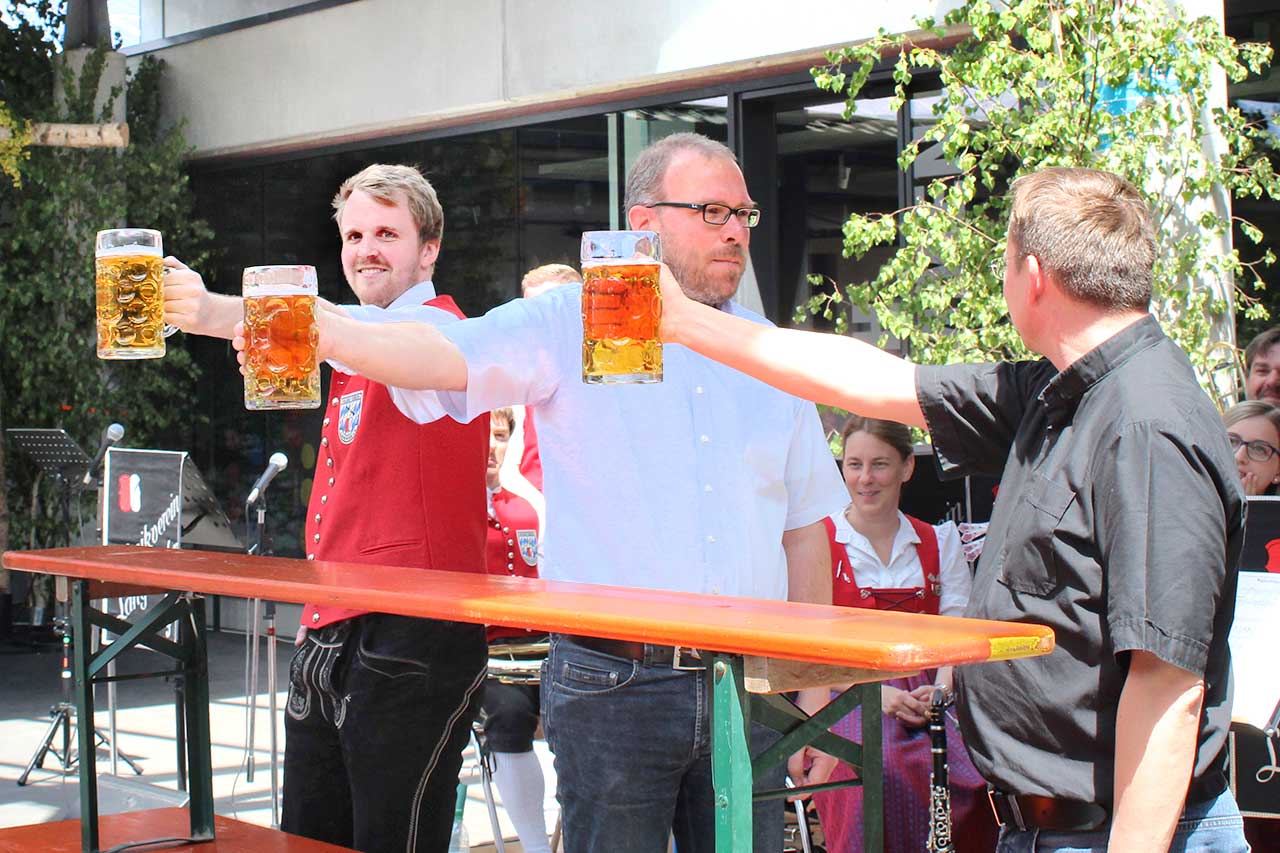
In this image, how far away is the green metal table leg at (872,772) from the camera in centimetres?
223

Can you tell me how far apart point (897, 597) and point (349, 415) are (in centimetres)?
196

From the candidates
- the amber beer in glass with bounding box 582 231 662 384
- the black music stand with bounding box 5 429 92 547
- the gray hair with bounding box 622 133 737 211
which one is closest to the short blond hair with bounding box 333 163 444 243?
the gray hair with bounding box 622 133 737 211

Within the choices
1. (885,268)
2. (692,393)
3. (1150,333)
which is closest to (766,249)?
(885,268)

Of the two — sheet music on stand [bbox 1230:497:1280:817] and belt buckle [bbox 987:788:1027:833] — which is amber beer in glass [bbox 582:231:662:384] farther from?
sheet music on stand [bbox 1230:497:1280:817]

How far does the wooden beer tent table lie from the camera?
1870mm

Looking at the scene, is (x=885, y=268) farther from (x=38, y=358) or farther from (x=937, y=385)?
(x=38, y=358)

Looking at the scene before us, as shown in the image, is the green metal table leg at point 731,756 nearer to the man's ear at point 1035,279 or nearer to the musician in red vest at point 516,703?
the man's ear at point 1035,279

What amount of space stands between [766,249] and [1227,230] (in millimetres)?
2684

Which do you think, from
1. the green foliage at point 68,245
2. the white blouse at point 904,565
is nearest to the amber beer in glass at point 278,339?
the white blouse at point 904,565

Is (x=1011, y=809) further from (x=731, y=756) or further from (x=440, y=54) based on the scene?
(x=440, y=54)

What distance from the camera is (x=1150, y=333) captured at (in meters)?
2.13

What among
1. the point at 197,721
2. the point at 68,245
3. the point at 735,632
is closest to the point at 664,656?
the point at 735,632

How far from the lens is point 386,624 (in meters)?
2.97

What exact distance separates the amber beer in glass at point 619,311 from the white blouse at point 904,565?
241cm
